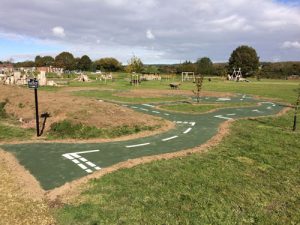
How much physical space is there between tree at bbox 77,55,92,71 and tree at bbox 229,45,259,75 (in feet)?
164

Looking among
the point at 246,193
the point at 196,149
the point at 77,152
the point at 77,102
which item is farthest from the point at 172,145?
the point at 77,102

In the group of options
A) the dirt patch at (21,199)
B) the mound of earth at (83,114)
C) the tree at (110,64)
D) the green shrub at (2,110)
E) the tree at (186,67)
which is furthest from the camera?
the tree at (110,64)

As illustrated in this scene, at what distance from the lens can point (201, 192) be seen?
7.07m

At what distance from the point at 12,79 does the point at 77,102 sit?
26.4 m

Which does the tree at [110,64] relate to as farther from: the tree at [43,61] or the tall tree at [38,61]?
the tall tree at [38,61]

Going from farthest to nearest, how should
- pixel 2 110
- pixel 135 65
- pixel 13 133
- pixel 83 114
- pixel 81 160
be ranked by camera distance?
pixel 135 65
pixel 2 110
pixel 83 114
pixel 13 133
pixel 81 160

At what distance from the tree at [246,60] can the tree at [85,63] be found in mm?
49930

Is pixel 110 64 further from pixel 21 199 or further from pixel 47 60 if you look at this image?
pixel 21 199

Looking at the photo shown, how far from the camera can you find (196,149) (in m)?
10.7

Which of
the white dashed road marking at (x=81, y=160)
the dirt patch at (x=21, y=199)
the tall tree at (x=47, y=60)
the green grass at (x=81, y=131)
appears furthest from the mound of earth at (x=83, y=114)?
the tall tree at (x=47, y=60)

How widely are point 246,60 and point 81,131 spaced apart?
262 ft

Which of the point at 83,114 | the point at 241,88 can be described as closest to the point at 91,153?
the point at 83,114

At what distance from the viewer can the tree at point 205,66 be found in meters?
85.4

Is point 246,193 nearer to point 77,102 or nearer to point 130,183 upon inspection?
point 130,183
